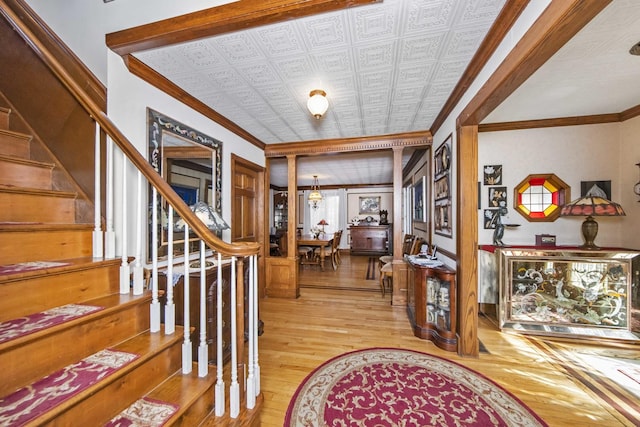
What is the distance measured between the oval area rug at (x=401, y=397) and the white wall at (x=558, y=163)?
1.90m

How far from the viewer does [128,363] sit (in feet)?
3.32

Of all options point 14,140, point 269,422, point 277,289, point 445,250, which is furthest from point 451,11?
point 277,289

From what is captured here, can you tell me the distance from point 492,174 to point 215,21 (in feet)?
11.2

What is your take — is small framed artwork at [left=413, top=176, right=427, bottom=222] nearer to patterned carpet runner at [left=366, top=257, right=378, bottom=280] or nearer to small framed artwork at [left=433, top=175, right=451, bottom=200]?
small framed artwork at [left=433, top=175, right=451, bottom=200]

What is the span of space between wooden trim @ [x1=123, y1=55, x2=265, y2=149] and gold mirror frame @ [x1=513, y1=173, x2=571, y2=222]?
3.80 metres

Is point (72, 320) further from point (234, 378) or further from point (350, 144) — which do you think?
point (350, 144)

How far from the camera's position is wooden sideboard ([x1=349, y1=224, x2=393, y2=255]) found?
7.61 meters

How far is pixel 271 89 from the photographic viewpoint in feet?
7.25

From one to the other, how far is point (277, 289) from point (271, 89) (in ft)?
9.63

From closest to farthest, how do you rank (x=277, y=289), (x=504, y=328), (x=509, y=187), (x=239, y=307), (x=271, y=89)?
(x=239, y=307) < (x=271, y=89) < (x=504, y=328) < (x=509, y=187) < (x=277, y=289)

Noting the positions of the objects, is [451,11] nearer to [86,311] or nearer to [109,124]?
[109,124]

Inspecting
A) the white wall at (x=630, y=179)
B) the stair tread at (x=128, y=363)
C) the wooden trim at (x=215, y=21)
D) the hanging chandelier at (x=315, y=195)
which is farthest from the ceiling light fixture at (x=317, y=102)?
the hanging chandelier at (x=315, y=195)

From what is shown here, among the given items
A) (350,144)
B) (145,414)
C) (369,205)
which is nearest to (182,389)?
(145,414)

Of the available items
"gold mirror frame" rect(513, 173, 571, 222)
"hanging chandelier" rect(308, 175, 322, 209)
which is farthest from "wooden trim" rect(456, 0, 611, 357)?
"hanging chandelier" rect(308, 175, 322, 209)
